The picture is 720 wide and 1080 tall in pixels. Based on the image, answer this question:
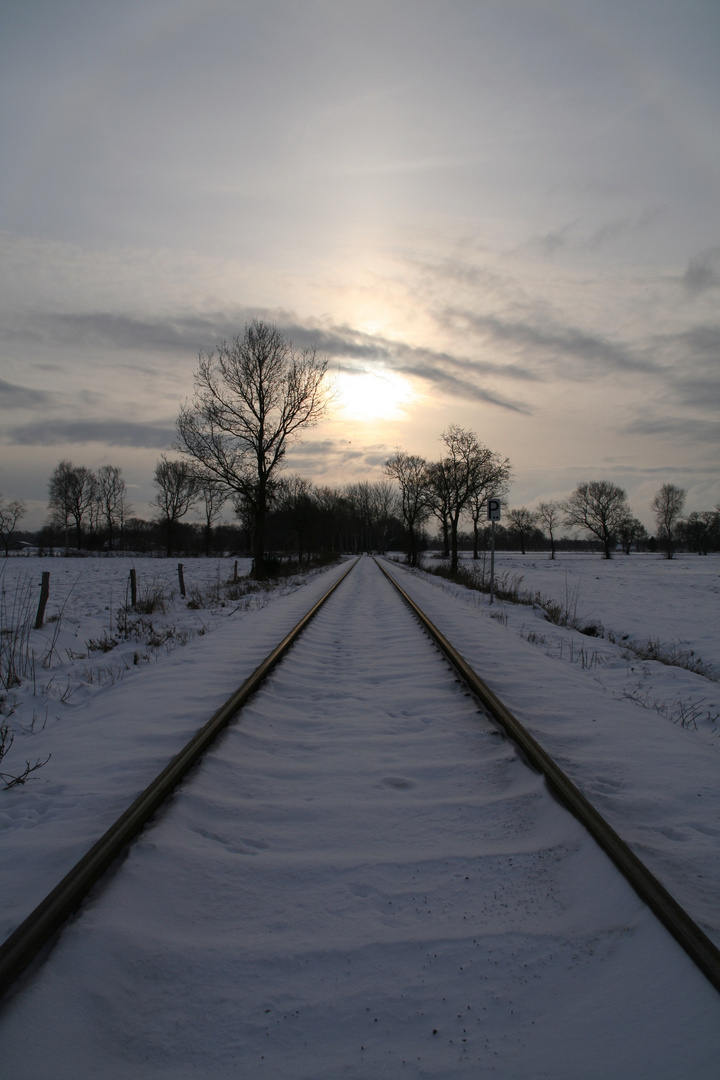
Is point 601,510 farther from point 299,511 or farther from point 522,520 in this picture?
point 299,511

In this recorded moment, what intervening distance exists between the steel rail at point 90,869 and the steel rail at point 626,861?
2.19m

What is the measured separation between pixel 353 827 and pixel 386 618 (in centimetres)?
756

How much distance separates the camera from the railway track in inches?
77.7

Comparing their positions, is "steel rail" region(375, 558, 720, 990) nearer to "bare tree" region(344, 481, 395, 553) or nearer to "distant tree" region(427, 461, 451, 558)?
"distant tree" region(427, 461, 451, 558)

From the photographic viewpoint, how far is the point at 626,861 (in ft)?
7.18

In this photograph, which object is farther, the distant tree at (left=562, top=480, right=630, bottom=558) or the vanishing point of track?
the distant tree at (left=562, top=480, right=630, bottom=558)

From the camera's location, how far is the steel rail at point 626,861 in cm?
172

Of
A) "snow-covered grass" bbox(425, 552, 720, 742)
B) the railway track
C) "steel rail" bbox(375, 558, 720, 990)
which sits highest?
"steel rail" bbox(375, 558, 720, 990)

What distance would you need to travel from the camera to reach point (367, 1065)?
1.44 m

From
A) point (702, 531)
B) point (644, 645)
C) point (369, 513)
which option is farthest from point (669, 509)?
point (644, 645)

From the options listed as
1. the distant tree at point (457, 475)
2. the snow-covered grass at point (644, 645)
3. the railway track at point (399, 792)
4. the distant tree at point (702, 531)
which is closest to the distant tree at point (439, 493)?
the distant tree at point (457, 475)

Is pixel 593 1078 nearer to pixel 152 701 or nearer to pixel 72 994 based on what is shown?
pixel 72 994

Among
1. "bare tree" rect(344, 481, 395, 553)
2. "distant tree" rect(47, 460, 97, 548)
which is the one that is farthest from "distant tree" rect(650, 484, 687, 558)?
"distant tree" rect(47, 460, 97, 548)

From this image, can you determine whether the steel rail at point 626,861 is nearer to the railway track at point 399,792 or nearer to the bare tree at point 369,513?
the railway track at point 399,792
